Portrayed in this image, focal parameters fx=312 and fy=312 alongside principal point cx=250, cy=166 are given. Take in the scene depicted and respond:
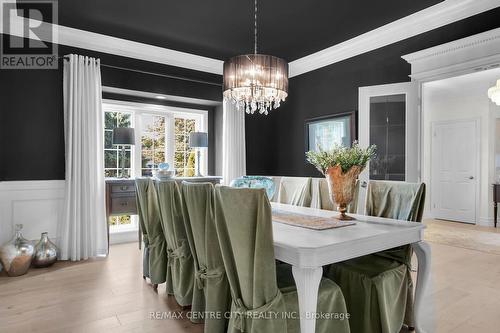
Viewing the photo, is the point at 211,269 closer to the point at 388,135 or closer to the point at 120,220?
the point at 388,135

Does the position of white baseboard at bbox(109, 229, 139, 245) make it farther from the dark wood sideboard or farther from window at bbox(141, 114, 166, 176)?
window at bbox(141, 114, 166, 176)

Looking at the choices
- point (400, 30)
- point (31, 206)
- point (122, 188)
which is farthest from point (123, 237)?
point (400, 30)

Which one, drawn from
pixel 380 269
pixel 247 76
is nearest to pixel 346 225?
pixel 380 269

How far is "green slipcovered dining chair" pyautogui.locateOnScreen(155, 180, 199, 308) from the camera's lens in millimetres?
2279

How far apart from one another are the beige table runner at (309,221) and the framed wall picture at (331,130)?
1939 millimetres

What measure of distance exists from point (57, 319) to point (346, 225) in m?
2.13

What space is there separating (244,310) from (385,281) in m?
0.89

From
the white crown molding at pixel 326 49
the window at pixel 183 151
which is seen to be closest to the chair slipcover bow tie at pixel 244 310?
the white crown molding at pixel 326 49

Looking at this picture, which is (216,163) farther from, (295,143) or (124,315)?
(124,315)

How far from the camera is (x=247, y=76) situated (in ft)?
9.12

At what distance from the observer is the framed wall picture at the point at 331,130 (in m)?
4.27

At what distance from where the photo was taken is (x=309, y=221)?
2133 millimetres

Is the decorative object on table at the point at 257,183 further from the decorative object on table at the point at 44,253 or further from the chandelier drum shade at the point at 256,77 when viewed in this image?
the decorative object on table at the point at 44,253

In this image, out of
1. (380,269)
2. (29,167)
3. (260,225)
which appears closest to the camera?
(260,225)
